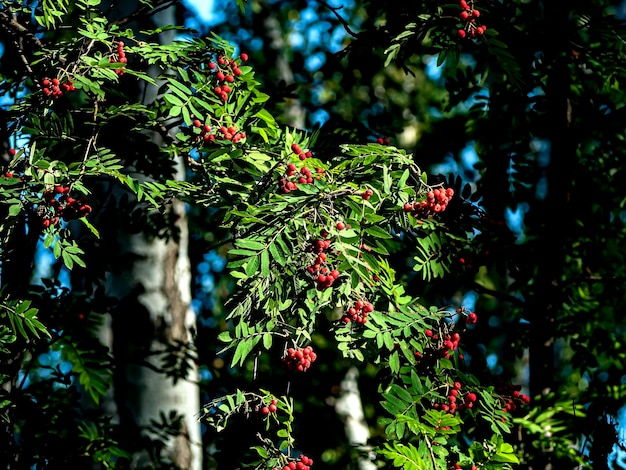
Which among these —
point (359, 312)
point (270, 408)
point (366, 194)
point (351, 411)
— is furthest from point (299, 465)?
point (351, 411)

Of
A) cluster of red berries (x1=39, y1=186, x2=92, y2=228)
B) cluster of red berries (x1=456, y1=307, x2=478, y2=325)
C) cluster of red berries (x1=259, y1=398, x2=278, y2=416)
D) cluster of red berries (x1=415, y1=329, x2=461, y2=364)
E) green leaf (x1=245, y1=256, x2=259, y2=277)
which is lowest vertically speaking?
cluster of red berries (x1=259, y1=398, x2=278, y2=416)

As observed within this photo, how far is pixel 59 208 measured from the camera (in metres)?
2.06

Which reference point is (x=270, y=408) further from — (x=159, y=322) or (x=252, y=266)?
(x=159, y=322)

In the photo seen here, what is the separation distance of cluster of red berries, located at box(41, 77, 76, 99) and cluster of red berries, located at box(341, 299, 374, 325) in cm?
108

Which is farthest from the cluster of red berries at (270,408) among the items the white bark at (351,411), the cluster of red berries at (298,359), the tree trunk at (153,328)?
the white bark at (351,411)

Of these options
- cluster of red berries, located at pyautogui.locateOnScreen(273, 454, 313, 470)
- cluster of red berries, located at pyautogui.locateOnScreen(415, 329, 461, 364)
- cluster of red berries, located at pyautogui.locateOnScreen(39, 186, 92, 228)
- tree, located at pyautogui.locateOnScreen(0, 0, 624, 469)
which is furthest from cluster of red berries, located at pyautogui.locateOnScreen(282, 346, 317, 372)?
cluster of red berries, located at pyautogui.locateOnScreen(39, 186, 92, 228)

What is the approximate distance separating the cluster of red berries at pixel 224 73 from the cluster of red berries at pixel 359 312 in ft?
2.52

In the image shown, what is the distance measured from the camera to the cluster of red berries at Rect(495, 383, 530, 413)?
2447mm

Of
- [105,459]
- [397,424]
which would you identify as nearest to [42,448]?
[105,459]

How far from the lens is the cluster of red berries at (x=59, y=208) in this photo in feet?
6.66

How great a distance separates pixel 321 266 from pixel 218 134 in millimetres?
563

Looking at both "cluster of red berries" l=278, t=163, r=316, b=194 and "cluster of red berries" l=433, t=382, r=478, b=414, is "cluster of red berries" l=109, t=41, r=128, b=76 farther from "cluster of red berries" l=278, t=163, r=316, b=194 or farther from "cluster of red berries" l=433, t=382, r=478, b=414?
"cluster of red berries" l=433, t=382, r=478, b=414

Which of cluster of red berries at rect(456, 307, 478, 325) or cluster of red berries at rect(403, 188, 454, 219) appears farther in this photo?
cluster of red berries at rect(456, 307, 478, 325)

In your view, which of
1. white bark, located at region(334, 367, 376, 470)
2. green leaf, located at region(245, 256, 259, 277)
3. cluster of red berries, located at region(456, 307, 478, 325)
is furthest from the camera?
white bark, located at region(334, 367, 376, 470)
